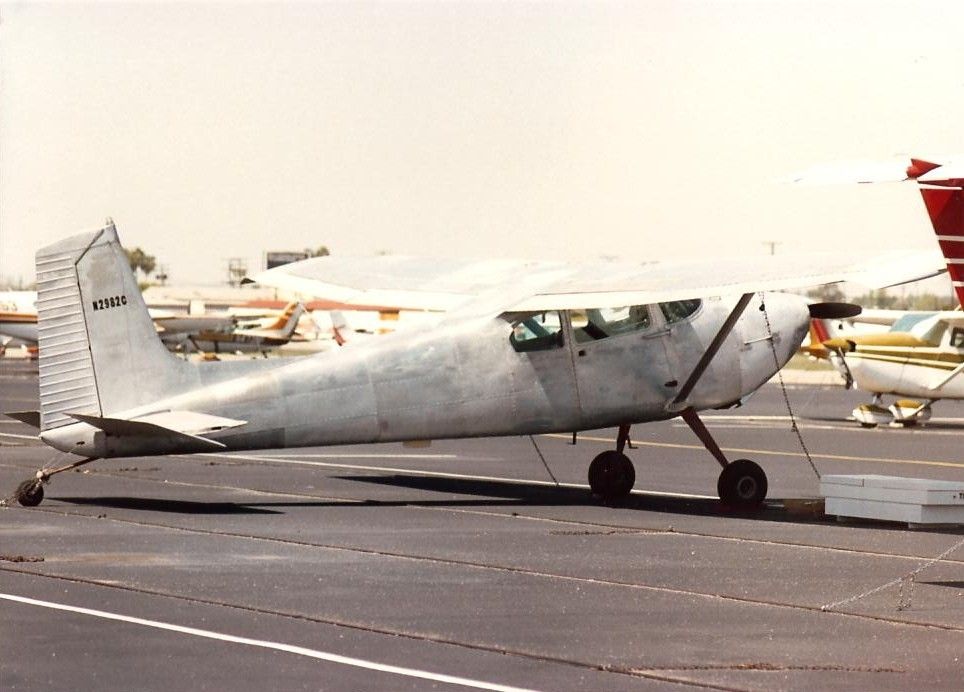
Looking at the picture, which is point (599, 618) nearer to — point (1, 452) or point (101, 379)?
point (101, 379)

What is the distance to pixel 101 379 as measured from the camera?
17.0 m

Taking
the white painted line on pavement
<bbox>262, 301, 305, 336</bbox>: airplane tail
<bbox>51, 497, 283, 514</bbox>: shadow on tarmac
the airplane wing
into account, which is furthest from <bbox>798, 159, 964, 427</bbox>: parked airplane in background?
<bbox>262, 301, 305, 336</bbox>: airplane tail

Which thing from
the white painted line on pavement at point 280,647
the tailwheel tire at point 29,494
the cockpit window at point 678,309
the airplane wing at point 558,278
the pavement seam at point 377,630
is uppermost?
the airplane wing at point 558,278

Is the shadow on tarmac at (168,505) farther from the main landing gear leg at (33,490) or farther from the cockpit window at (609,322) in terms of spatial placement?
the cockpit window at (609,322)

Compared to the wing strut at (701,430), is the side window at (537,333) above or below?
above

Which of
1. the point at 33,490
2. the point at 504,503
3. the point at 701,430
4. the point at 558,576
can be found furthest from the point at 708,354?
the point at 33,490

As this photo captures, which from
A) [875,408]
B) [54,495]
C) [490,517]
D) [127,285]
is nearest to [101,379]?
[127,285]

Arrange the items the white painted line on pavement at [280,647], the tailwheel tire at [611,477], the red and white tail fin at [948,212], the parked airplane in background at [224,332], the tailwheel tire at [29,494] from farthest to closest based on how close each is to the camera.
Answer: the parked airplane in background at [224,332]
the tailwheel tire at [611,477]
the tailwheel tire at [29,494]
the red and white tail fin at [948,212]
the white painted line on pavement at [280,647]

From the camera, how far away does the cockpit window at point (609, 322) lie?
744 inches

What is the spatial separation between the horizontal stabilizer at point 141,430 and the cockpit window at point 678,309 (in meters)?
5.04

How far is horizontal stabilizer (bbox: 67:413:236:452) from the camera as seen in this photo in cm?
1644

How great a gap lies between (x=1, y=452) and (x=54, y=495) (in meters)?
7.11

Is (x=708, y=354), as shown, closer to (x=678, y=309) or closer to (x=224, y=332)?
(x=678, y=309)

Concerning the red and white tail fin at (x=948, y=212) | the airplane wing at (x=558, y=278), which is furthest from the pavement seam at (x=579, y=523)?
the red and white tail fin at (x=948, y=212)
